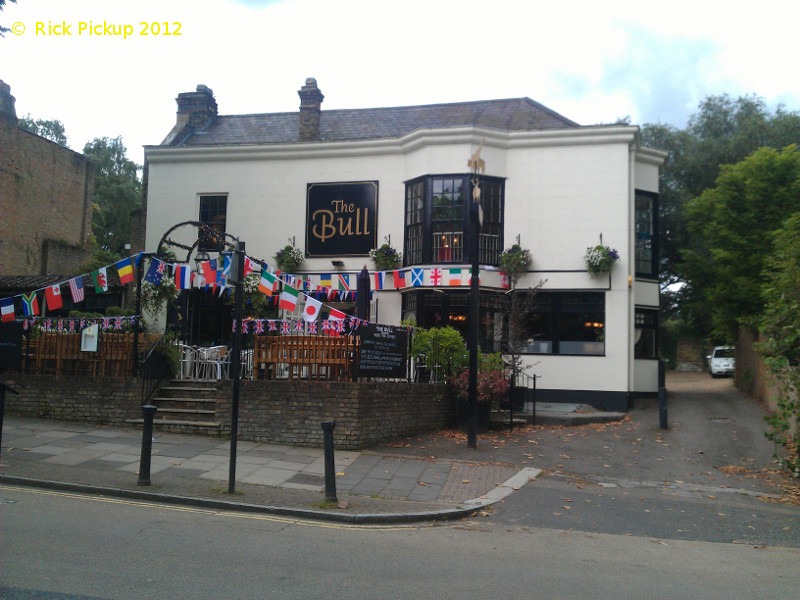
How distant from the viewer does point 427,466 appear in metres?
11.0

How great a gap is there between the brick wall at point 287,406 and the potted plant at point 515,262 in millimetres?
4926

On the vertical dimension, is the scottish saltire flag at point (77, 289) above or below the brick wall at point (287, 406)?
above

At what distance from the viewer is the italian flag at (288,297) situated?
12047 mm

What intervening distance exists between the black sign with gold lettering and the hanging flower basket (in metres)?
6.06

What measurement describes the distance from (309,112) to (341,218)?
4100 millimetres

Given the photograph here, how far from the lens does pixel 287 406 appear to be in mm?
12281

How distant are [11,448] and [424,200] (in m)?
11.6

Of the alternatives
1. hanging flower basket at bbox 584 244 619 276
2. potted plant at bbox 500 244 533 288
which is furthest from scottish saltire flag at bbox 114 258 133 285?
hanging flower basket at bbox 584 244 619 276

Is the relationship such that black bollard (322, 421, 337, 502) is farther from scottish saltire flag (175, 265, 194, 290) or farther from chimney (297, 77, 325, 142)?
chimney (297, 77, 325, 142)

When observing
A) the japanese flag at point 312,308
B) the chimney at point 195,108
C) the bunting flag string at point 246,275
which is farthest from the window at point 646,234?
the chimney at point 195,108

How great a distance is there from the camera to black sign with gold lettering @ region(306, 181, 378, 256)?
1938 cm

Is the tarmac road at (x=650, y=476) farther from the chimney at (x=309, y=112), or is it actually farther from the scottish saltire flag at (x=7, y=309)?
the chimney at (x=309, y=112)

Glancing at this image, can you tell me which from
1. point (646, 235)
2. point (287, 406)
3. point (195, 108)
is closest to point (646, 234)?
point (646, 235)

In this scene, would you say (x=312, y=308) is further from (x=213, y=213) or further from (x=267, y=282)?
(x=213, y=213)
